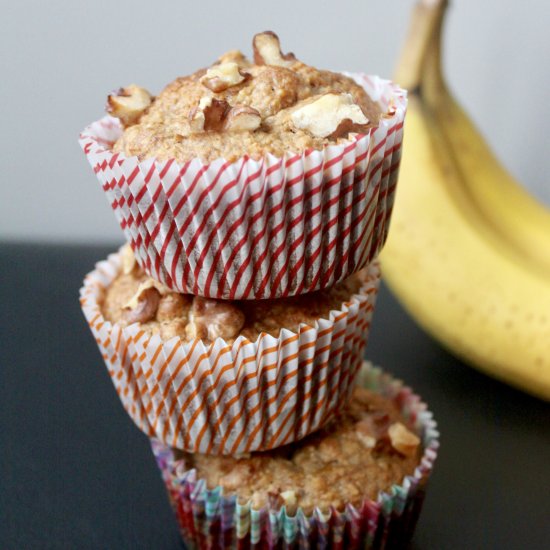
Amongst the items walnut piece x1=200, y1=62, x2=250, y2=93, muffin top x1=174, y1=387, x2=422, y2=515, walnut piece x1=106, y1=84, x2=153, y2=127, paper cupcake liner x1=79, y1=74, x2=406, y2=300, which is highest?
walnut piece x1=200, y1=62, x2=250, y2=93

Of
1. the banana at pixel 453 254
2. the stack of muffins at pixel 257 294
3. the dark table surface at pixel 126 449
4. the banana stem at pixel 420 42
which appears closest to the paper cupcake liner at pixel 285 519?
the stack of muffins at pixel 257 294

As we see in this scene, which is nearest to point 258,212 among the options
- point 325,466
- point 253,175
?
point 253,175

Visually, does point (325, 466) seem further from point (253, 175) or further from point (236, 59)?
point (236, 59)

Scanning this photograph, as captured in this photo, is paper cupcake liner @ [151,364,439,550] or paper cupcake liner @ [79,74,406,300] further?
paper cupcake liner @ [151,364,439,550]

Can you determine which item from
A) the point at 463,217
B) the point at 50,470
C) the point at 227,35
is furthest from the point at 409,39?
the point at 50,470

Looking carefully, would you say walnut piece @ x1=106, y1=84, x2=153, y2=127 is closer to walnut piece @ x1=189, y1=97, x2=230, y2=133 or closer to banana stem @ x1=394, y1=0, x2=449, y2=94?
walnut piece @ x1=189, y1=97, x2=230, y2=133

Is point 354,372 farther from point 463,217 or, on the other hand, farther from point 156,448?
point 463,217

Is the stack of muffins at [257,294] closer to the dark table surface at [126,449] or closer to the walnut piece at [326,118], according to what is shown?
the walnut piece at [326,118]

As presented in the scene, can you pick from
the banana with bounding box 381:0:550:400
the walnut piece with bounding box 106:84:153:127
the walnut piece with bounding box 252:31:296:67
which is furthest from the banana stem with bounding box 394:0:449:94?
the walnut piece with bounding box 106:84:153:127

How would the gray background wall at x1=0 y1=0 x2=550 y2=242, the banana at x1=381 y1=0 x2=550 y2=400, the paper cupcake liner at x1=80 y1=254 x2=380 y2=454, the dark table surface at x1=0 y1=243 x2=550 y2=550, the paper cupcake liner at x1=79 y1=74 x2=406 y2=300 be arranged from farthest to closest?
the gray background wall at x1=0 y1=0 x2=550 y2=242
the banana at x1=381 y1=0 x2=550 y2=400
the dark table surface at x1=0 y1=243 x2=550 y2=550
the paper cupcake liner at x1=80 y1=254 x2=380 y2=454
the paper cupcake liner at x1=79 y1=74 x2=406 y2=300
